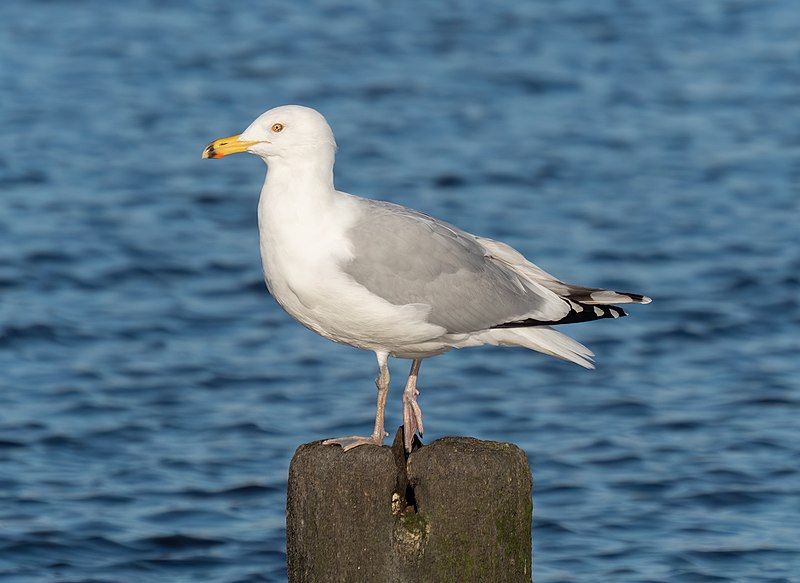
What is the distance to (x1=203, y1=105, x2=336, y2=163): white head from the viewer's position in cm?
633

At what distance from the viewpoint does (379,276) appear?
6.32 meters

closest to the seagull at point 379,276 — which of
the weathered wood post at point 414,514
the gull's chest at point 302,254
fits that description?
the gull's chest at point 302,254

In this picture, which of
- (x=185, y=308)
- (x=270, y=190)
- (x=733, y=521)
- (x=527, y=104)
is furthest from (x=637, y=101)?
(x=270, y=190)

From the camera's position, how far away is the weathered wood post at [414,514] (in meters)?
5.37

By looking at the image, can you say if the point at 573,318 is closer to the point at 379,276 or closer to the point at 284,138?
the point at 379,276

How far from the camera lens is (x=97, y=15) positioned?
2258 centimetres

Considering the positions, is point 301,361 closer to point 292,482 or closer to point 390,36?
point 292,482

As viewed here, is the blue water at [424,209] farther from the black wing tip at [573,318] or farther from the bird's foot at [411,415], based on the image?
the bird's foot at [411,415]

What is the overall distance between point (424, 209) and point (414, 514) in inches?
368

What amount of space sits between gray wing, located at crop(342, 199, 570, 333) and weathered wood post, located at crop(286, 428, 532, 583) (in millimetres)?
1036

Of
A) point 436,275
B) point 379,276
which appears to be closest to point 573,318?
point 436,275

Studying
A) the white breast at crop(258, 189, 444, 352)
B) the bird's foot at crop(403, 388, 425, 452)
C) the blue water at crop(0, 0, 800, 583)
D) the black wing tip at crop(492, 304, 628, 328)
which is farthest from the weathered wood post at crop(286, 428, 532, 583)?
A: the blue water at crop(0, 0, 800, 583)

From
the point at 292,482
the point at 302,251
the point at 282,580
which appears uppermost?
the point at 302,251

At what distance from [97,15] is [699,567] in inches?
628
